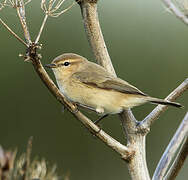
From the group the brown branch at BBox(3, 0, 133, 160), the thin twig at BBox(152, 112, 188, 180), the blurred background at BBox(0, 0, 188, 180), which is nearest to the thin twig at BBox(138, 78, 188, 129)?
the brown branch at BBox(3, 0, 133, 160)

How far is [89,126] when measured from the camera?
9.35 ft

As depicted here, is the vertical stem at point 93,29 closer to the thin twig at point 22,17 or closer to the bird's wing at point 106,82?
the bird's wing at point 106,82

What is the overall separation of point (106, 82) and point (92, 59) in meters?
3.19

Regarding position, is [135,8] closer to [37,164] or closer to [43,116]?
[43,116]

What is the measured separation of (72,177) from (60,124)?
2.92 ft

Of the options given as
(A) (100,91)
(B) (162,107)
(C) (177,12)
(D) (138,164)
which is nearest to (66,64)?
(A) (100,91)

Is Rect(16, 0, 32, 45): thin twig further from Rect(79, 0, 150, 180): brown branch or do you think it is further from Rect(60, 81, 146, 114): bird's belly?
Rect(60, 81, 146, 114): bird's belly

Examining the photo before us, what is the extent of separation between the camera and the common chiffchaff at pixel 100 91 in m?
3.73

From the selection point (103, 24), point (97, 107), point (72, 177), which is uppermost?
point (103, 24)

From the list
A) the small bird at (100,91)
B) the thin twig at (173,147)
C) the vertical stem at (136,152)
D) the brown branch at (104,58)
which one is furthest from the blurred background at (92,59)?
the thin twig at (173,147)

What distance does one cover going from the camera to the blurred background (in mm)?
6617

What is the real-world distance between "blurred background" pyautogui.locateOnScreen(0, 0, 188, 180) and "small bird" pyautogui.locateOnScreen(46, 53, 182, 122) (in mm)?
2351

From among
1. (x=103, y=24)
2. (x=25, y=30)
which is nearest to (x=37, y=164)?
(x=25, y=30)

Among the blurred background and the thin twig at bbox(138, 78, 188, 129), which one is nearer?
the thin twig at bbox(138, 78, 188, 129)
